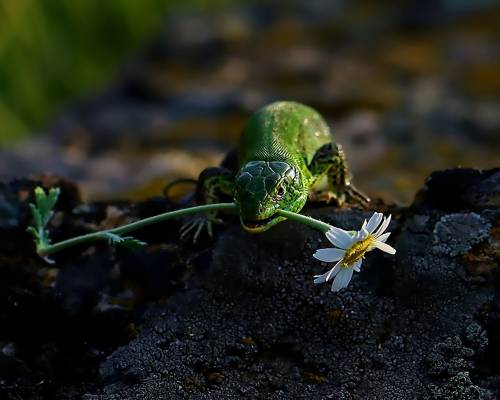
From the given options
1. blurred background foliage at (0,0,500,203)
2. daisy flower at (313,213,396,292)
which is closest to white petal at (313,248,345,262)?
daisy flower at (313,213,396,292)

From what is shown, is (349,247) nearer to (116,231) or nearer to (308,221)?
(308,221)

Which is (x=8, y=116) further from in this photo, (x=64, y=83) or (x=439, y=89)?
(x=439, y=89)

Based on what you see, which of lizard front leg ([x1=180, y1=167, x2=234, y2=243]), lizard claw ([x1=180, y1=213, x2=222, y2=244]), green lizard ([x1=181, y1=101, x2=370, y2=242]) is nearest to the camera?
green lizard ([x1=181, y1=101, x2=370, y2=242])

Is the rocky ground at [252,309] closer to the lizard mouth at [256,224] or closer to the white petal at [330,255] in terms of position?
the lizard mouth at [256,224]

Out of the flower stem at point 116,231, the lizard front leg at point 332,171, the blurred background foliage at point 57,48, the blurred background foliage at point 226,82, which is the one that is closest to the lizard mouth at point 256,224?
the flower stem at point 116,231

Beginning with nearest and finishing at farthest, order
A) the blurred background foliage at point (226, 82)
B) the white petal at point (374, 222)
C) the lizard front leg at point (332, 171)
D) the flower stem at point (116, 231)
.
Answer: the white petal at point (374, 222) < the flower stem at point (116, 231) < the lizard front leg at point (332, 171) < the blurred background foliage at point (226, 82)

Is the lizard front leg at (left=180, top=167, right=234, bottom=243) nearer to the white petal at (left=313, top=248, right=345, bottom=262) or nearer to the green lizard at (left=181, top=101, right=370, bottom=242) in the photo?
the green lizard at (left=181, top=101, right=370, bottom=242)
